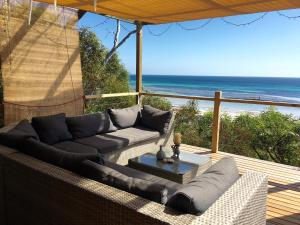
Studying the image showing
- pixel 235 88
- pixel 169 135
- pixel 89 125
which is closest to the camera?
pixel 89 125

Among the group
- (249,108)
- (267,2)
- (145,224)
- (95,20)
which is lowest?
(249,108)

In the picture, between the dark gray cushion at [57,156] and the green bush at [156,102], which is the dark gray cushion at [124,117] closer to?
the dark gray cushion at [57,156]

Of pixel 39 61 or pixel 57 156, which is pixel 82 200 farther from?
pixel 39 61

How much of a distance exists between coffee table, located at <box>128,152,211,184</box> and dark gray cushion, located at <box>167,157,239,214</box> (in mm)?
1139

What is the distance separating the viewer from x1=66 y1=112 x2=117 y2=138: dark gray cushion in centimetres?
408

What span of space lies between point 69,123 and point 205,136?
157 inches

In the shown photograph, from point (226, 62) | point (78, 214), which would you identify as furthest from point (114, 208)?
point (226, 62)

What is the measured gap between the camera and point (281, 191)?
3.45 metres

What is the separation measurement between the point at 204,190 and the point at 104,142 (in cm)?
250

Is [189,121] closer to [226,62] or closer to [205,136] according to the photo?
[205,136]

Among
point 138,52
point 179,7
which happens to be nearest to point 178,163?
point 179,7

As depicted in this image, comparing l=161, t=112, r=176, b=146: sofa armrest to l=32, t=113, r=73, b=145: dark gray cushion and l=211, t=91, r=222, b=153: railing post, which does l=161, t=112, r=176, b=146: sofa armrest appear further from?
l=32, t=113, r=73, b=145: dark gray cushion

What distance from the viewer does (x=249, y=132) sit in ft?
19.7

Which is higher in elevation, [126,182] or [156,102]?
[126,182]
